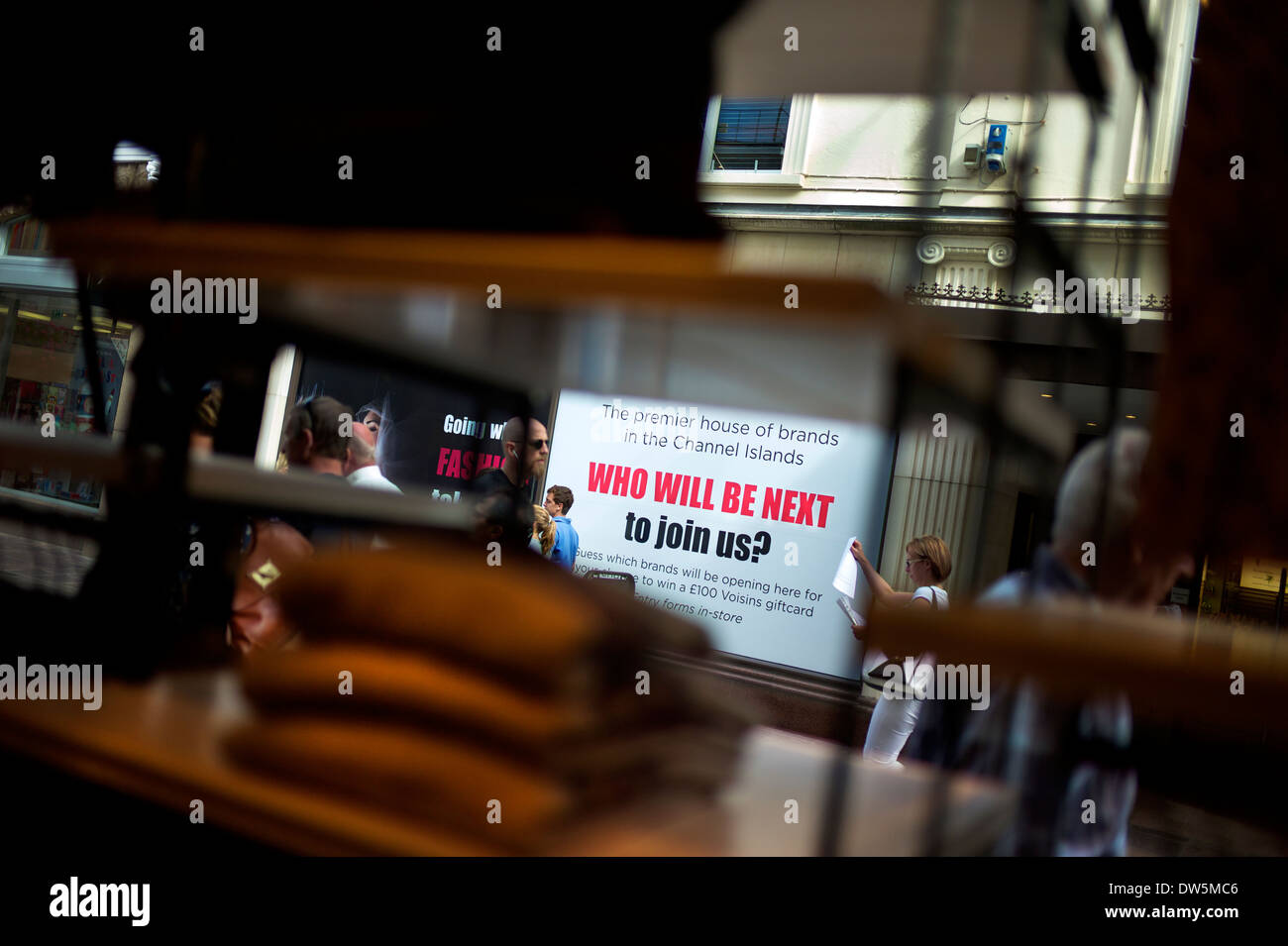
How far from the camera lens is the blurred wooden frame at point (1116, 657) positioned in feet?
1.82

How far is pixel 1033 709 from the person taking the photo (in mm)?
1215

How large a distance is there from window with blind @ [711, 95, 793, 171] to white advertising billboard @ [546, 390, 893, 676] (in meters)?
1.86

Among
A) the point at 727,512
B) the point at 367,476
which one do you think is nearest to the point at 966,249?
the point at 727,512

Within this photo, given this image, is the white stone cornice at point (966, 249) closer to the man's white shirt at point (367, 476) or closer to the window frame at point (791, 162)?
the window frame at point (791, 162)

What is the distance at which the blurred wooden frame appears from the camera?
0.55 meters

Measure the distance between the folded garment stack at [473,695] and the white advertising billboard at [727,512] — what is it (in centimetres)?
540

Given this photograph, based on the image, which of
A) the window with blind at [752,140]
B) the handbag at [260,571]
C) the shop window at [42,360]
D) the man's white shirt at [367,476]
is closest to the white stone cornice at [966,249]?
the window with blind at [752,140]

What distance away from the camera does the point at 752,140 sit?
6926mm

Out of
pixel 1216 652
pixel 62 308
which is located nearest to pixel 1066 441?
pixel 1216 652

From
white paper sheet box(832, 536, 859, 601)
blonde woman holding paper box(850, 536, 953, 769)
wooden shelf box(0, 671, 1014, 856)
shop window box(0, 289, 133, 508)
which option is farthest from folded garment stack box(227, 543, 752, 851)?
shop window box(0, 289, 133, 508)

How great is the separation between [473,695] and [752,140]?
682 cm

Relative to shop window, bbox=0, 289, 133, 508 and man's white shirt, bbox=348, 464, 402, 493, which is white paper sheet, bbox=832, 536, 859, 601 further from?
shop window, bbox=0, 289, 133, 508
